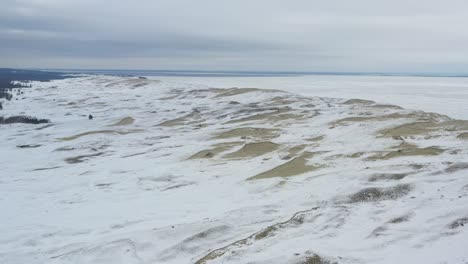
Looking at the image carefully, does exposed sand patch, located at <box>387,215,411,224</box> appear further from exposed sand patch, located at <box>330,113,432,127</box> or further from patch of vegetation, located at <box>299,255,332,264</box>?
exposed sand patch, located at <box>330,113,432,127</box>

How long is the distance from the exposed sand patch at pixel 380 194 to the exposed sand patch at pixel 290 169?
7293mm

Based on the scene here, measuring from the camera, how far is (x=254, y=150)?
36.8 metres

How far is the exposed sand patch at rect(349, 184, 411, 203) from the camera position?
19877 millimetres

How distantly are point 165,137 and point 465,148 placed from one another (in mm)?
32529

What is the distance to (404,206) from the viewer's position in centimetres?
1783

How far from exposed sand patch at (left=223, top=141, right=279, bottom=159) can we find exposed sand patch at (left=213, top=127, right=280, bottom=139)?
759 centimetres

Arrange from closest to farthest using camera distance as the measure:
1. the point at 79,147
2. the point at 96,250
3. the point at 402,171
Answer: the point at 96,250
the point at 402,171
the point at 79,147

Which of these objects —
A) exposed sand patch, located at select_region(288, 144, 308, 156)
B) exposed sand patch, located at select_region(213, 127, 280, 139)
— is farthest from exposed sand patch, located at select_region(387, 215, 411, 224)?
exposed sand patch, located at select_region(213, 127, 280, 139)

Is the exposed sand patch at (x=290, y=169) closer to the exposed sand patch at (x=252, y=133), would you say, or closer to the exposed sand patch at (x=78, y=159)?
the exposed sand patch at (x=252, y=133)

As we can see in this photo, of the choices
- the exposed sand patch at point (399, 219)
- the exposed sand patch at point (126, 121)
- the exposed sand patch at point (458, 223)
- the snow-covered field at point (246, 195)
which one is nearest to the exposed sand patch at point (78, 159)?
the snow-covered field at point (246, 195)

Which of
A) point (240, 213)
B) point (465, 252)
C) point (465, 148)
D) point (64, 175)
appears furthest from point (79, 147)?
point (465, 252)

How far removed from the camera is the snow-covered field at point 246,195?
15.2m

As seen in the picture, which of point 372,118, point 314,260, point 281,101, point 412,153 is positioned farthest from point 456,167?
point 281,101

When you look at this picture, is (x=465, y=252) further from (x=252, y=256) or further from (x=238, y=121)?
(x=238, y=121)
